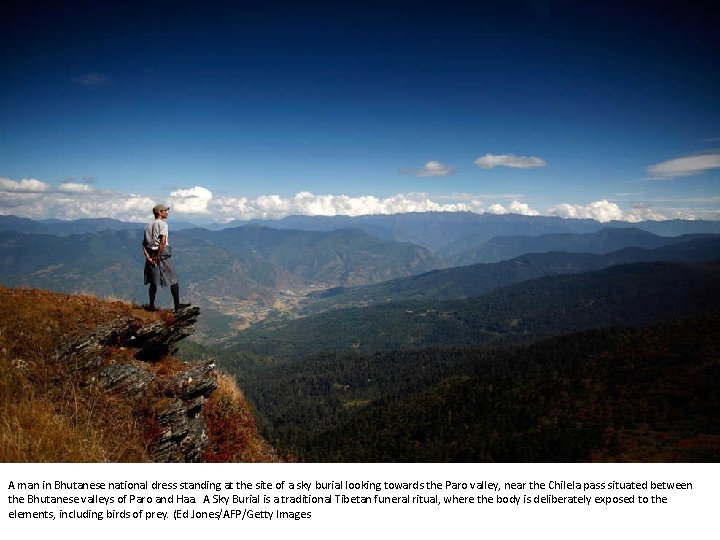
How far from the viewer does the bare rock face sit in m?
8.84

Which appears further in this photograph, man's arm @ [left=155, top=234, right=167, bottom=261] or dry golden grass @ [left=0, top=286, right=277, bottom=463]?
man's arm @ [left=155, top=234, right=167, bottom=261]

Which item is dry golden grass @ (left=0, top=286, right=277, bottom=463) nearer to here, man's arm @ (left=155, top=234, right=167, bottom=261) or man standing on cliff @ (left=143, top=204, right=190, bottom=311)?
man standing on cliff @ (left=143, top=204, right=190, bottom=311)

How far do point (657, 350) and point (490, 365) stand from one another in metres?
80.3

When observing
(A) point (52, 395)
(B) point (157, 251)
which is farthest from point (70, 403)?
(B) point (157, 251)

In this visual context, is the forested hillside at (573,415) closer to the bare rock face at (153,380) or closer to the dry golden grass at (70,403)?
the dry golden grass at (70,403)

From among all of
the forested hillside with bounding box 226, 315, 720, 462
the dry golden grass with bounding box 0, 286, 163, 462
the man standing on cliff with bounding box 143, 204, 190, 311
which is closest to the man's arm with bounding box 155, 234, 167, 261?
the man standing on cliff with bounding box 143, 204, 190, 311

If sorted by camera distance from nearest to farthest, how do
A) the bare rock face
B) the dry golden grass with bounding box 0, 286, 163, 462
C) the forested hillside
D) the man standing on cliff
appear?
the dry golden grass with bounding box 0, 286, 163, 462
the bare rock face
the man standing on cliff
the forested hillside

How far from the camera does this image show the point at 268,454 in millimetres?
11133

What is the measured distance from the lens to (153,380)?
9.98 metres

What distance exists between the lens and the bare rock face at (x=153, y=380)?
884 cm

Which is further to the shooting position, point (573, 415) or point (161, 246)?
point (573, 415)

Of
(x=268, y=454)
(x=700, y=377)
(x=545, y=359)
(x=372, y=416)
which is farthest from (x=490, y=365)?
(x=268, y=454)

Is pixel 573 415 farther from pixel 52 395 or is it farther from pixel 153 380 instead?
pixel 52 395
